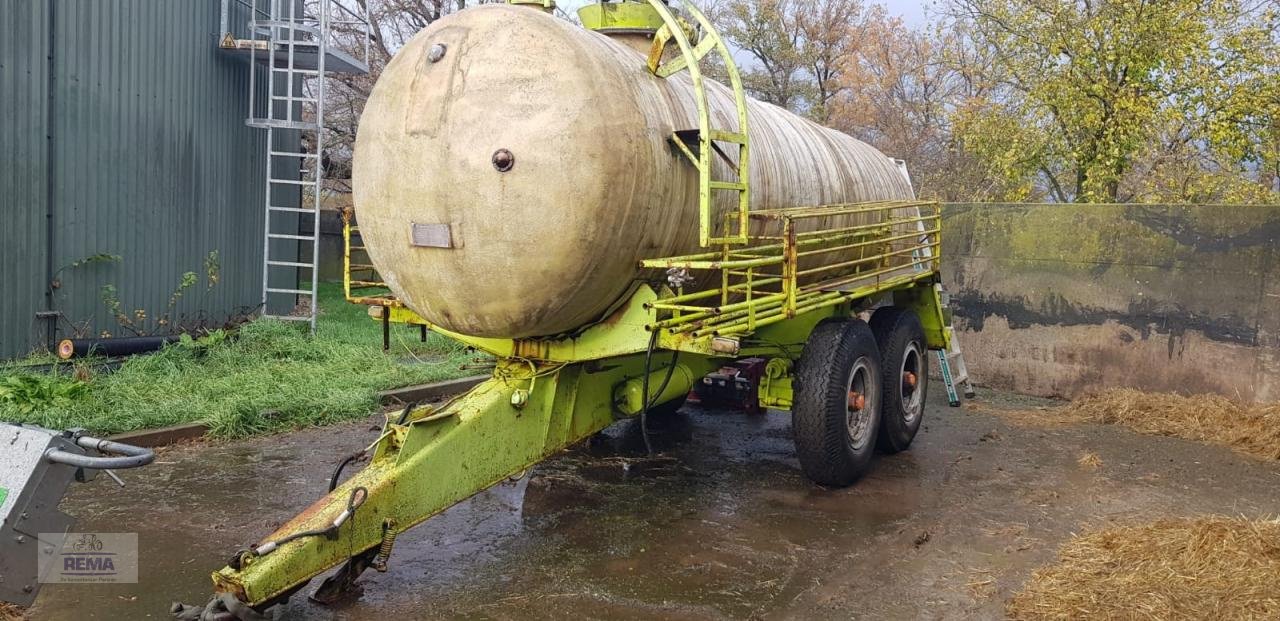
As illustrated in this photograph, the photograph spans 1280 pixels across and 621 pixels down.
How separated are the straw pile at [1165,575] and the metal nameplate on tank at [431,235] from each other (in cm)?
322

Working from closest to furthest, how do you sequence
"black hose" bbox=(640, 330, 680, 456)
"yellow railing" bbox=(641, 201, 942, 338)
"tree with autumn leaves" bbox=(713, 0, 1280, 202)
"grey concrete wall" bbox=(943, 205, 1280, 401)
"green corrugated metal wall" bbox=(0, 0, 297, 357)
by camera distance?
"yellow railing" bbox=(641, 201, 942, 338), "black hose" bbox=(640, 330, 680, 456), "green corrugated metal wall" bbox=(0, 0, 297, 357), "grey concrete wall" bbox=(943, 205, 1280, 401), "tree with autumn leaves" bbox=(713, 0, 1280, 202)

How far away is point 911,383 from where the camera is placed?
8.02 meters

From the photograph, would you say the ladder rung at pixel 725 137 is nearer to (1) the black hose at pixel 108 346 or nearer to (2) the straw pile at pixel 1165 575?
(2) the straw pile at pixel 1165 575

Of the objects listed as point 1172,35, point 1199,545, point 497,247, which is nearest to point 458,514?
point 497,247

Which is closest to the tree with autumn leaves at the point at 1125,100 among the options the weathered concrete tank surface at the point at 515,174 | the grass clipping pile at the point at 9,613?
the weathered concrete tank surface at the point at 515,174

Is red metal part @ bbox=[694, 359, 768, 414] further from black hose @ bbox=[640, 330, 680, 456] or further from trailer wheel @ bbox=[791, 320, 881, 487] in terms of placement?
black hose @ bbox=[640, 330, 680, 456]

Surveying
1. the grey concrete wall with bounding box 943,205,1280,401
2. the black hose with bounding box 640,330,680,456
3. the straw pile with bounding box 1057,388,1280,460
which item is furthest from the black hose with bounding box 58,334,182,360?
the straw pile with bounding box 1057,388,1280,460

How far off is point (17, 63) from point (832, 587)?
8163 mm

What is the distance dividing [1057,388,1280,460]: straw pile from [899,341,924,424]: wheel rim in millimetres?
2192

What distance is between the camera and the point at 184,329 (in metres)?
10.6

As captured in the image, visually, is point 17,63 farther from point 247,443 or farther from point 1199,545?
point 1199,545

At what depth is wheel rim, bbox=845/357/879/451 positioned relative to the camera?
6797 mm

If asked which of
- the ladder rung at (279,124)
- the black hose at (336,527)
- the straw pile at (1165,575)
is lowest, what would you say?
the straw pile at (1165,575)

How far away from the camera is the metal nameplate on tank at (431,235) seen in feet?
15.8
